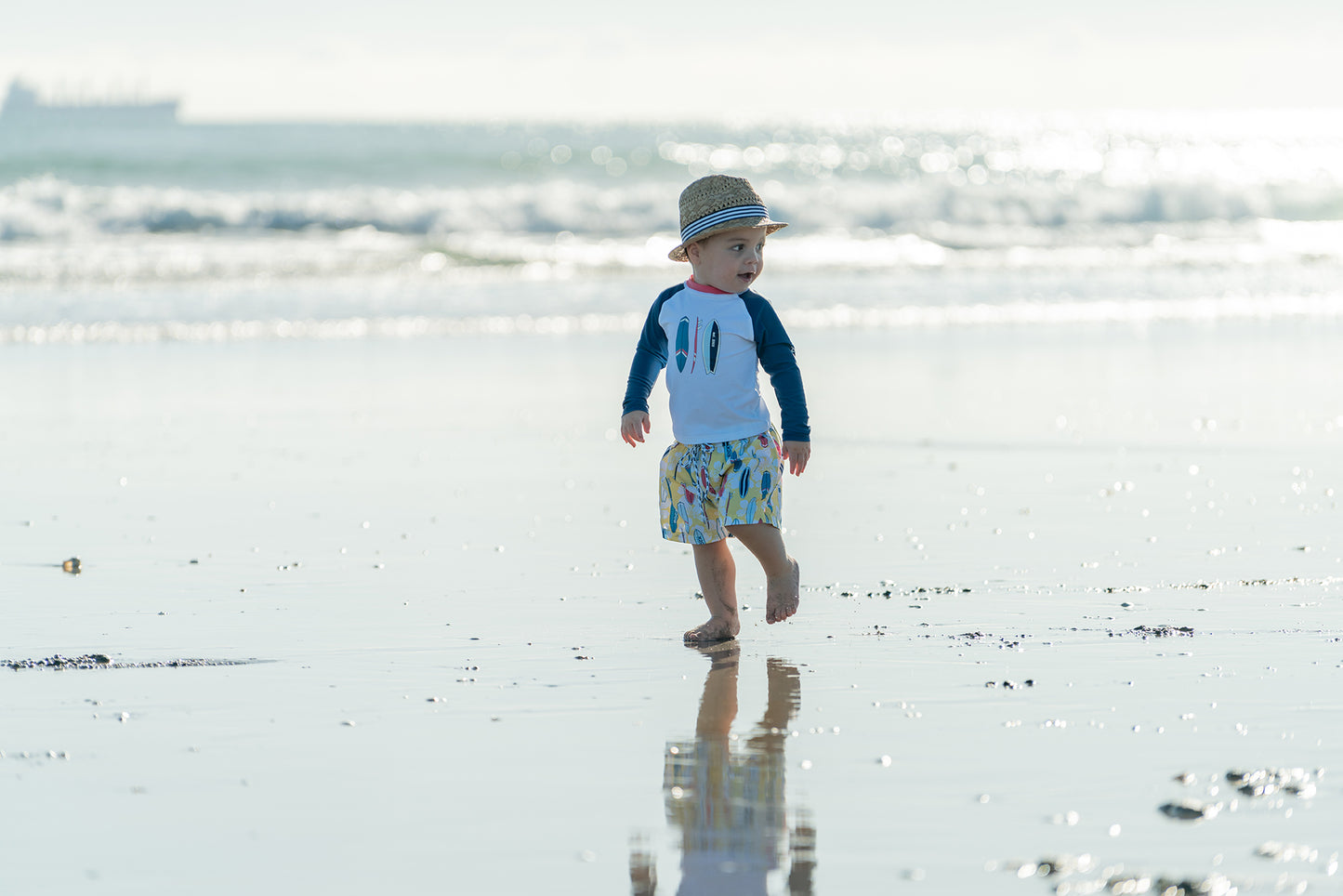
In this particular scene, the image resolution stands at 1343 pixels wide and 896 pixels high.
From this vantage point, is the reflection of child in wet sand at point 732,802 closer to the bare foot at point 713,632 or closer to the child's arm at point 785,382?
the bare foot at point 713,632

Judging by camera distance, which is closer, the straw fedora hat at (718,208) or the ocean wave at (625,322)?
the straw fedora hat at (718,208)

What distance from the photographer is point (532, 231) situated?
27.7 m

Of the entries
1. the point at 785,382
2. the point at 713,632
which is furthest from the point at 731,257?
the point at 713,632

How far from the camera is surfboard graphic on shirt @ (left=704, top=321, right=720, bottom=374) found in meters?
4.27

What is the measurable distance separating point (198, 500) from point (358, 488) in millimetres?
621

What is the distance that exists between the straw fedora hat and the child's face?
0.03m

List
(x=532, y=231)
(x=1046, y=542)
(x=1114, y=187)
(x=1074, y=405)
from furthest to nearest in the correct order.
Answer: (x=1114, y=187) < (x=532, y=231) < (x=1074, y=405) < (x=1046, y=542)

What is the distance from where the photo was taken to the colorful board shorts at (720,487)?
14.0ft

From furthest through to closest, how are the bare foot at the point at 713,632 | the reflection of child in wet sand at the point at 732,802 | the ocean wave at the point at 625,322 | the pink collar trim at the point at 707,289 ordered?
1. the ocean wave at the point at 625,322
2. the pink collar trim at the point at 707,289
3. the bare foot at the point at 713,632
4. the reflection of child in wet sand at the point at 732,802

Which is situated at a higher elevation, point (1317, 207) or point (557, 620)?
point (1317, 207)

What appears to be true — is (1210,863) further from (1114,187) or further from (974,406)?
(1114,187)

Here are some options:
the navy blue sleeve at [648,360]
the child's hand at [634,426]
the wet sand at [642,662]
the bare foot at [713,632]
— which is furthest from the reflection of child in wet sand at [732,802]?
the navy blue sleeve at [648,360]

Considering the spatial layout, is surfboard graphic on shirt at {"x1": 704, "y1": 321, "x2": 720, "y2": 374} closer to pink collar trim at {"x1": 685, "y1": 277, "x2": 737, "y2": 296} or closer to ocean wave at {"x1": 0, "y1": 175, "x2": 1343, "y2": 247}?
pink collar trim at {"x1": 685, "y1": 277, "x2": 737, "y2": 296}

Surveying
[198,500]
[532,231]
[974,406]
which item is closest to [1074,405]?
[974,406]
